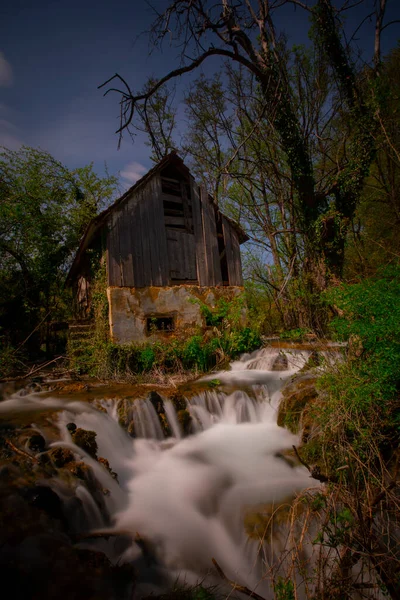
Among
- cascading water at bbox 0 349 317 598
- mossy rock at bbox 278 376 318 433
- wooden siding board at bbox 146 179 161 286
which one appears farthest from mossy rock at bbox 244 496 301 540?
wooden siding board at bbox 146 179 161 286

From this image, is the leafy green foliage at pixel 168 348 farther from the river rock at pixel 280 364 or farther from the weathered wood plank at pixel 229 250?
the weathered wood plank at pixel 229 250

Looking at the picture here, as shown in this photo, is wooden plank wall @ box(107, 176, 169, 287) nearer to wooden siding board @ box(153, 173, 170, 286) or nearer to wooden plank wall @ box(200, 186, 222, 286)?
wooden siding board @ box(153, 173, 170, 286)

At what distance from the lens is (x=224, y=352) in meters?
9.62

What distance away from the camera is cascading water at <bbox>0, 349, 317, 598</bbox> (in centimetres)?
296

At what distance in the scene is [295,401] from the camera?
5375 mm

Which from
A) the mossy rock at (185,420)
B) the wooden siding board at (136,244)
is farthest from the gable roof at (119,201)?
the mossy rock at (185,420)

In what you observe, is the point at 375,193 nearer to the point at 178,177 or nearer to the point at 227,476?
the point at 178,177

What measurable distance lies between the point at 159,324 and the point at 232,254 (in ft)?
14.1

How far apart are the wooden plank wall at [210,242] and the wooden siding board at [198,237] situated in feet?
0.44

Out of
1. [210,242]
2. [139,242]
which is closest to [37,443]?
[139,242]

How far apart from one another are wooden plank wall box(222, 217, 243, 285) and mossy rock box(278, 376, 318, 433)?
21.1 feet

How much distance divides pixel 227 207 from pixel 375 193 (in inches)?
318

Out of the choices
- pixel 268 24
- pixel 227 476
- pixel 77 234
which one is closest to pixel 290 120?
pixel 268 24

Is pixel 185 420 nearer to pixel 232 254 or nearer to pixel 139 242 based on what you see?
pixel 139 242
